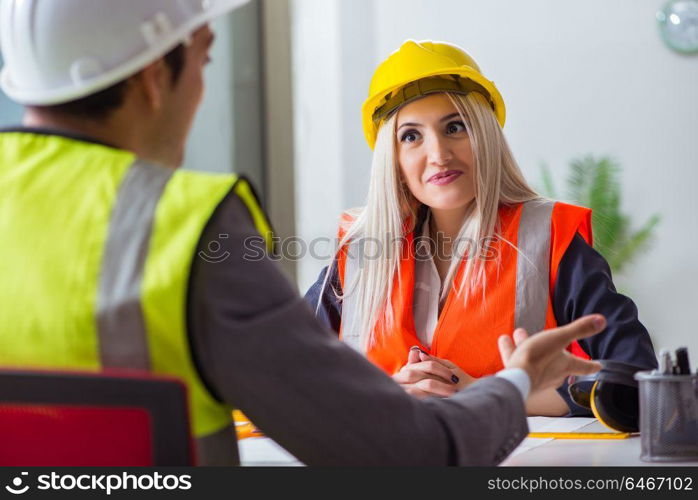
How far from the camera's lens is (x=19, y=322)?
941 millimetres

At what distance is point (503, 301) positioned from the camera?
2408 mm

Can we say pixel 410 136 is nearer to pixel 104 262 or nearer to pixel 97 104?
pixel 97 104

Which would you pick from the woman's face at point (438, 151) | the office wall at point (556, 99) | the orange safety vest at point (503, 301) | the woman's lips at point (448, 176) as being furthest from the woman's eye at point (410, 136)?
the office wall at point (556, 99)

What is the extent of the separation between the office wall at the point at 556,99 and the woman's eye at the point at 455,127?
2.95 metres

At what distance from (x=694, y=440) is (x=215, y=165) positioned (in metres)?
3.10

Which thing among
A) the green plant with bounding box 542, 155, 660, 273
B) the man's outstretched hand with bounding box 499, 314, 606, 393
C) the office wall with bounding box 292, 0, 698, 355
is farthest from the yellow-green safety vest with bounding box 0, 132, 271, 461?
the green plant with bounding box 542, 155, 660, 273

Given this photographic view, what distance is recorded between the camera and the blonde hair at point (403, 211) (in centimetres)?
246

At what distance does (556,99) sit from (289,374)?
15.7 feet

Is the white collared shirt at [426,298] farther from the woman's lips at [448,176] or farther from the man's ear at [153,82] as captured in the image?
the man's ear at [153,82]

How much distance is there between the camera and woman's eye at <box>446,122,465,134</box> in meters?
2.49

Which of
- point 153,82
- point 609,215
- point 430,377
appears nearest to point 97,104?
point 153,82

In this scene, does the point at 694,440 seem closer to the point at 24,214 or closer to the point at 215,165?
the point at 24,214

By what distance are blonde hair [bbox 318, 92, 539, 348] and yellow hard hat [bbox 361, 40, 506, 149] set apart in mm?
36

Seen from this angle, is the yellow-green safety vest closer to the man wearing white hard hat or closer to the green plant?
the man wearing white hard hat
